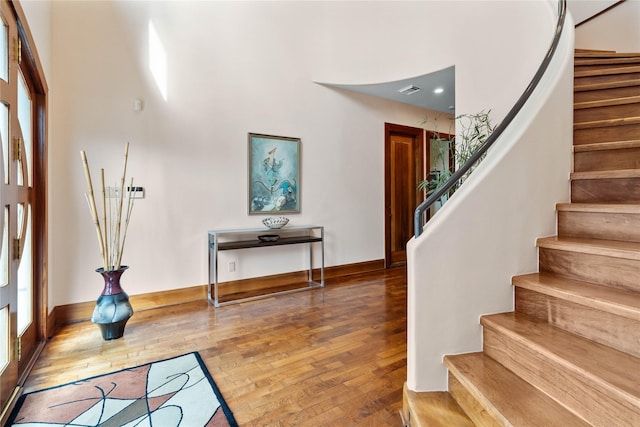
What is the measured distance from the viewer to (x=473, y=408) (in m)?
1.24

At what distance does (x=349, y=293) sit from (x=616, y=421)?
283 centimetres

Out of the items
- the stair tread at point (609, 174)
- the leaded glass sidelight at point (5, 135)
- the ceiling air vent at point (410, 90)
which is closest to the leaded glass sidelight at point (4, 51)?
the leaded glass sidelight at point (5, 135)

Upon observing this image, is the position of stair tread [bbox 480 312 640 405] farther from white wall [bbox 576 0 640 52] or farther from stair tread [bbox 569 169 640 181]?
white wall [bbox 576 0 640 52]

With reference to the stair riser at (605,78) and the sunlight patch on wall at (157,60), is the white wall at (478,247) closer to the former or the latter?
the stair riser at (605,78)

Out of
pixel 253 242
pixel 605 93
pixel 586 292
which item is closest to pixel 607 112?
pixel 605 93

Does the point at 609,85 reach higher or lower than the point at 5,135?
higher

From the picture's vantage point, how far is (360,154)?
4605 mm

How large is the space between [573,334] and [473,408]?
0.53 meters

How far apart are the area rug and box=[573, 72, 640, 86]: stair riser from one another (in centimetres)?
376

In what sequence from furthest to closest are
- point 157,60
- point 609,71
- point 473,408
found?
point 157,60
point 609,71
point 473,408

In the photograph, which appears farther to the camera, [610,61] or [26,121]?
[610,61]

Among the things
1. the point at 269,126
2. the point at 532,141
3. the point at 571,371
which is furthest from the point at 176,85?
the point at 571,371

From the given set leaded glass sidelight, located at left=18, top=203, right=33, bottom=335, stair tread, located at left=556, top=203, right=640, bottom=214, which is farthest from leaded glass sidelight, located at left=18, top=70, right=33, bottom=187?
stair tread, located at left=556, top=203, right=640, bottom=214

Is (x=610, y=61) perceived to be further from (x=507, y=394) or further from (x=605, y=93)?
(x=507, y=394)
